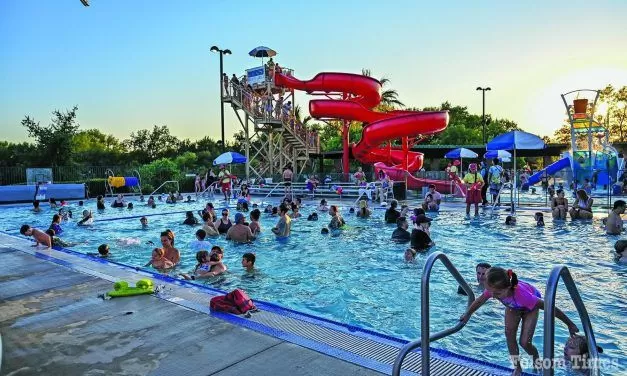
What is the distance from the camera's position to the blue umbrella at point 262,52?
3095 centimetres

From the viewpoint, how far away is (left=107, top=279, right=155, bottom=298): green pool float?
5.32 meters

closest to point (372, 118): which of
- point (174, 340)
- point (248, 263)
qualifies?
point (248, 263)

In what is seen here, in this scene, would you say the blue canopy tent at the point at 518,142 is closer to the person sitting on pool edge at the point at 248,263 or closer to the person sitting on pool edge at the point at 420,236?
the person sitting on pool edge at the point at 420,236

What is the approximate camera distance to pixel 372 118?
26328 millimetres

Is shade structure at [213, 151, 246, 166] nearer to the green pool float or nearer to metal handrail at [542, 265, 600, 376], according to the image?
the green pool float

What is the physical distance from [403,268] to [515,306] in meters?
4.69

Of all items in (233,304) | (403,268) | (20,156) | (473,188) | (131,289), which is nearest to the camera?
(233,304)

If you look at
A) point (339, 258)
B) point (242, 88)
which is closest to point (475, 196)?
point (339, 258)

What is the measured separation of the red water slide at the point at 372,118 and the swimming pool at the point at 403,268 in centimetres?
752

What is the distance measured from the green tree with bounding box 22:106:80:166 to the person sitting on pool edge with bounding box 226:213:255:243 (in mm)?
27144

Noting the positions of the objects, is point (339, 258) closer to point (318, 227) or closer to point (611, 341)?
point (318, 227)

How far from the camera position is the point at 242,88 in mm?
29391

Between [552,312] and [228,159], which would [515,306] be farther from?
[228,159]

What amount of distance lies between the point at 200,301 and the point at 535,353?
3.40m
